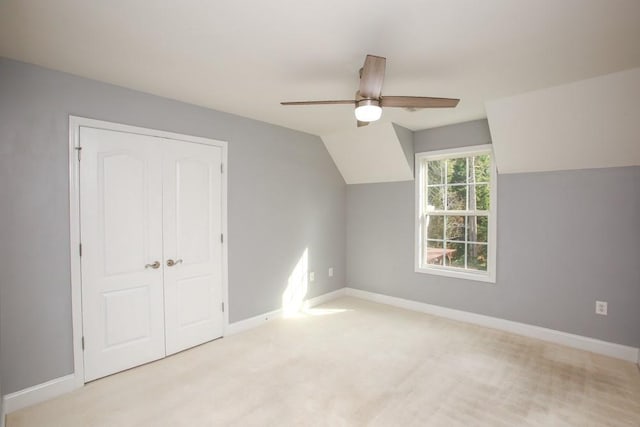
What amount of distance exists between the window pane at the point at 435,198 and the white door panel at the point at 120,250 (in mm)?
3324

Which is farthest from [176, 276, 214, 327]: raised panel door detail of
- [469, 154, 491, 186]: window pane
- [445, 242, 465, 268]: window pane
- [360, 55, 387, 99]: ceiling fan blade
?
[469, 154, 491, 186]: window pane

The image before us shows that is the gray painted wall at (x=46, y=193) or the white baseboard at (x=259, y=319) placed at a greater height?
the gray painted wall at (x=46, y=193)

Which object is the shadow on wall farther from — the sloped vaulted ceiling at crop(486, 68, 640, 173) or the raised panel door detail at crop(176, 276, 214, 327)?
the sloped vaulted ceiling at crop(486, 68, 640, 173)

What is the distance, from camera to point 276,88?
273 centimetres

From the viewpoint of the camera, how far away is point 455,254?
4.10 m

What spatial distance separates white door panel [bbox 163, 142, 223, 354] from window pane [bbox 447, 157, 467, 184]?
2.89 m

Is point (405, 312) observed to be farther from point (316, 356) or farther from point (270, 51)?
point (270, 51)

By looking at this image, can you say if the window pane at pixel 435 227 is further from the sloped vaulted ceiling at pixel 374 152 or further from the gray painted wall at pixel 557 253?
the sloped vaulted ceiling at pixel 374 152

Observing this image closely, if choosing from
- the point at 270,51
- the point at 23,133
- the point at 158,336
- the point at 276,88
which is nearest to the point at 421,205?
the point at 276,88

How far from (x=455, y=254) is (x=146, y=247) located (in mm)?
3596

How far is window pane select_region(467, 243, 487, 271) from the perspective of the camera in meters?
3.84

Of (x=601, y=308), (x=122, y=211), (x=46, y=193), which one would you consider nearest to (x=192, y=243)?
(x=122, y=211)

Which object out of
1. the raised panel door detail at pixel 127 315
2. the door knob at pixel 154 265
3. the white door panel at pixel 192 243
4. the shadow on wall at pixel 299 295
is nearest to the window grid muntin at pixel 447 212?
the shadow on wall at pixel 299 295

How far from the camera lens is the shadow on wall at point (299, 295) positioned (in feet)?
13.5
